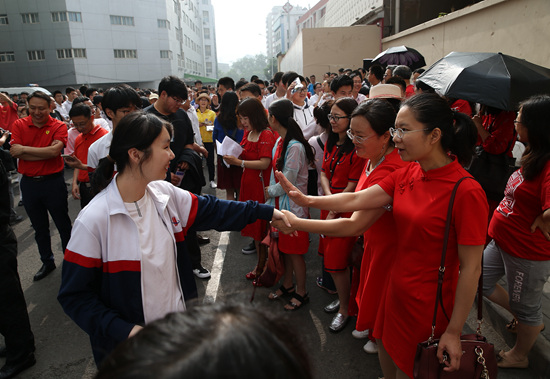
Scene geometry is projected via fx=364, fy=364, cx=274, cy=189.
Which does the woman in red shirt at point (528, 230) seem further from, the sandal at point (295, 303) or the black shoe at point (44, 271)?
the black shoe at point (44, 271)

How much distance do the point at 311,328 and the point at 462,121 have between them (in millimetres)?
2251

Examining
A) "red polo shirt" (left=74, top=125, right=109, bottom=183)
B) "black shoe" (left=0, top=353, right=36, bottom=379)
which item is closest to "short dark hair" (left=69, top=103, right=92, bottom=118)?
"red polo shirt" (left=74, top=125, right=109, bottom=183)

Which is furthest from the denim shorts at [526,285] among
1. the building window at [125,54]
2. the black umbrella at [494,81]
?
the building window at [125,54]

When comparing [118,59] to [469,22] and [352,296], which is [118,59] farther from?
[352,296]

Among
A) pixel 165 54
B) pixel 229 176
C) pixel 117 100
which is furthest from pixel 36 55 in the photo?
pixel 117 100

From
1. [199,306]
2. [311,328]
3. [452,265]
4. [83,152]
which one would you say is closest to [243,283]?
[311,328]

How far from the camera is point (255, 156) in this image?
4.25 metres

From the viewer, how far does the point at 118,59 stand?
43250 millimetres

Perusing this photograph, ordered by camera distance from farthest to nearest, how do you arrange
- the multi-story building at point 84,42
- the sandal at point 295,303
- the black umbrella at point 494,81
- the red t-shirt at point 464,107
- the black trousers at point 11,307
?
the multi-story building at point 84,42 < the red t-shirt at point 464,107 < the sandal at point 295,303 < the black umbrella at point 494,81 < the black trousers at point 11,307

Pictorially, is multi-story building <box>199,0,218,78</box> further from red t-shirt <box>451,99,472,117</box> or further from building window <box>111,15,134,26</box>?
red t-shirt <box>451,99,472,117</box>

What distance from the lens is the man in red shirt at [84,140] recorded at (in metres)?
4.12

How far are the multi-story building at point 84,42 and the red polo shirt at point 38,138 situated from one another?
137 feet

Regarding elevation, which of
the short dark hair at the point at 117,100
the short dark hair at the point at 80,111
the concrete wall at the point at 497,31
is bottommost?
the short dark hair at the point at 80,111

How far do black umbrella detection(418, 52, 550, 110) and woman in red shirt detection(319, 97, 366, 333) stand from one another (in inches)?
43.2
